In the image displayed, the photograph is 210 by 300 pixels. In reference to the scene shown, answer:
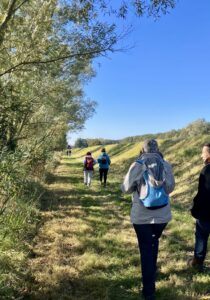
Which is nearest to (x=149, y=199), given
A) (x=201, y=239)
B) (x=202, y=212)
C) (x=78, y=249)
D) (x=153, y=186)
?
(x=153, y=186)

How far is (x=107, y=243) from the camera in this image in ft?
32.5

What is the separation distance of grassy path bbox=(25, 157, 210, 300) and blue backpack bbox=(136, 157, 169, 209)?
1.59 meters

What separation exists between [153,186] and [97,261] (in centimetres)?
281

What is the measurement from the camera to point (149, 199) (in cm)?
618

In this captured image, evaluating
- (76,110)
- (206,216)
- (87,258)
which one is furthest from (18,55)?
(76,110)

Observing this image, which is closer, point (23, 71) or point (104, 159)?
point (23, 71)

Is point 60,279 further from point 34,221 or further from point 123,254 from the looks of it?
point 34,221

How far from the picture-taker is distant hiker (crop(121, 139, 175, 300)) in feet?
20.4

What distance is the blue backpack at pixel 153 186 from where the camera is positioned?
6.19 m

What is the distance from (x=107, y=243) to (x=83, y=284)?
2812 millimetres

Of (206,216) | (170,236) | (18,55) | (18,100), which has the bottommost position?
(170,236)

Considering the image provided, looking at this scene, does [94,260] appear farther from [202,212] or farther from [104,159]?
[104,159]

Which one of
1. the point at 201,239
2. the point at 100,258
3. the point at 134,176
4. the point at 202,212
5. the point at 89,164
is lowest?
the point at 100,258

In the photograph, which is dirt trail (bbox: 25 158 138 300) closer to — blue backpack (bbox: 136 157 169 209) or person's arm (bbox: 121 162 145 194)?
blue backpack (bbox: 136 157 169 209)
